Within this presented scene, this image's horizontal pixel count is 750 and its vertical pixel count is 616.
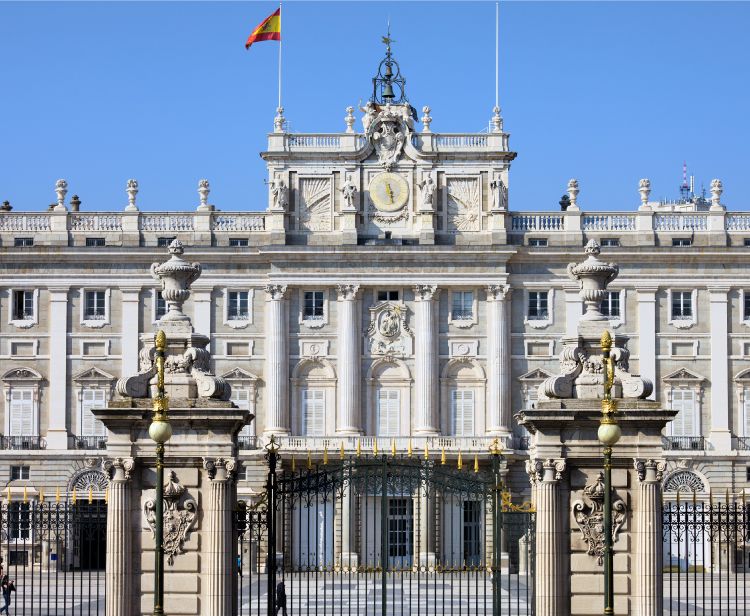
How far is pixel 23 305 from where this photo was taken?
296ft

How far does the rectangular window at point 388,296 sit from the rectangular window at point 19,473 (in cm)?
1918

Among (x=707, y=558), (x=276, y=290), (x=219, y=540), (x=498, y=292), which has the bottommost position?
(x=707, y=558)

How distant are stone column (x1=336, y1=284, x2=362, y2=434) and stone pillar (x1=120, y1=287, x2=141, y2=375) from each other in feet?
33.0

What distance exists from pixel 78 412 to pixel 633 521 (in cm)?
5370

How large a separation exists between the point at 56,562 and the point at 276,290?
2715 cm

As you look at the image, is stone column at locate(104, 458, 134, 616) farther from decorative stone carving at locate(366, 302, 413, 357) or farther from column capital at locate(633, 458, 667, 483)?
decorative stone carving at locate(366, 302, 413, 357)

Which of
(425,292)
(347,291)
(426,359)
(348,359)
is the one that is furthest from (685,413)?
(347,291)

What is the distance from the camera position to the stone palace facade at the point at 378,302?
88750 millimetres

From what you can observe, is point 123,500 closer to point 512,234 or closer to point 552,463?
point 552,463

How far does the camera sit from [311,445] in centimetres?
8731

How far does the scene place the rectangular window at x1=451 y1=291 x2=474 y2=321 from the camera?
8950cm

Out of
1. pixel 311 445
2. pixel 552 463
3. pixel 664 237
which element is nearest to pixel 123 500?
pixel 552 463

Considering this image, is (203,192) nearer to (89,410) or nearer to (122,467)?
(89,410)

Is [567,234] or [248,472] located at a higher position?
[567,234]
